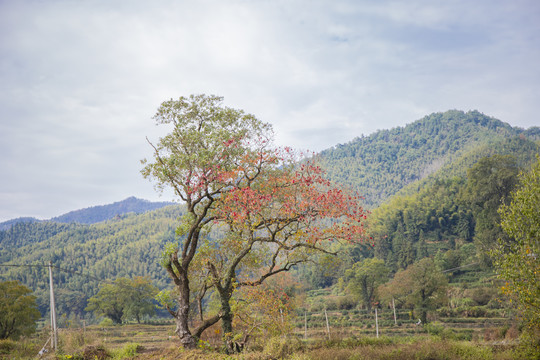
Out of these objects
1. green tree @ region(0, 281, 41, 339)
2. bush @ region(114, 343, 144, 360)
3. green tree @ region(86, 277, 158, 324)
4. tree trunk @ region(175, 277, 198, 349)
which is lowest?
green tree @ region(86, 277, 158, 324)

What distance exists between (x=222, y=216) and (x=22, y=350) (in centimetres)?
1184

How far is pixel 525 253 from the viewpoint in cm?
992

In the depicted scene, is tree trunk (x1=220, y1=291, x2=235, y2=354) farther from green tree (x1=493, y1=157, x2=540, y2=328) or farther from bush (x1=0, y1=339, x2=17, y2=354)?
bush (x1=0, y1=339, x2=17, y2=354)

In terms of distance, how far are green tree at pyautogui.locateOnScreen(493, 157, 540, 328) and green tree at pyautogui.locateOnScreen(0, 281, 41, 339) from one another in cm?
3547

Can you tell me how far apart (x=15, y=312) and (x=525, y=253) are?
119ft

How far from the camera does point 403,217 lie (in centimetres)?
8362

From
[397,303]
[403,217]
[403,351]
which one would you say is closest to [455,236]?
[403,217]

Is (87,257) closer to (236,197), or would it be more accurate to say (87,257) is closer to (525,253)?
(236,197)

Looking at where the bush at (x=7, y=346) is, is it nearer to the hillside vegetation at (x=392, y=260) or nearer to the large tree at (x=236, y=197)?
the hillside vegetation at (x=392, y=260)

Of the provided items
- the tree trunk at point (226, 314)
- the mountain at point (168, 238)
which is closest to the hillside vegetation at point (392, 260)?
the mountain at point (168, 238)

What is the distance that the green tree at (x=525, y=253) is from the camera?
30.8 ft

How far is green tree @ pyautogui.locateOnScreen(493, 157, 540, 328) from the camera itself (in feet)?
30.8

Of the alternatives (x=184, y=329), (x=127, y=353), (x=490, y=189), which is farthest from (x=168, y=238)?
(x=184, y=329)

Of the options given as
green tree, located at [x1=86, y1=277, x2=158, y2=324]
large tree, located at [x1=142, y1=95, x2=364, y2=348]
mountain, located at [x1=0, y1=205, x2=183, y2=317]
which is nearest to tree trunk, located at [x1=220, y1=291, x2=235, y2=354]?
large tree, located at [x1=142, y1=95, x2=364, y2=348]
